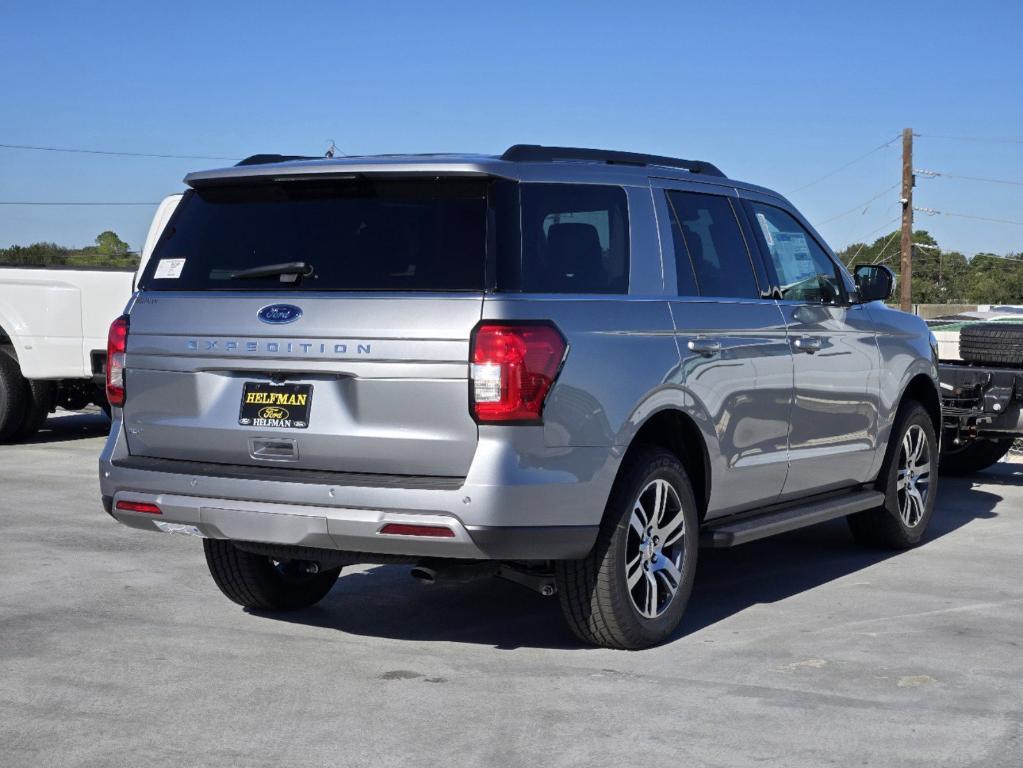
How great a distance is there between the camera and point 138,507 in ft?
19.3

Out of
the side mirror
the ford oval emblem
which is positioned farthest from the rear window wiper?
the side mirror

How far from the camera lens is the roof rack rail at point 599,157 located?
19.0ft

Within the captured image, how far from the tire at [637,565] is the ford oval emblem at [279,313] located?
139cm

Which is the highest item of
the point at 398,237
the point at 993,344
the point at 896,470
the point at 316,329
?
the point at 398,237

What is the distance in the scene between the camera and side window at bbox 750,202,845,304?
7340mm

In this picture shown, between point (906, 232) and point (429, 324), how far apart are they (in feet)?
154

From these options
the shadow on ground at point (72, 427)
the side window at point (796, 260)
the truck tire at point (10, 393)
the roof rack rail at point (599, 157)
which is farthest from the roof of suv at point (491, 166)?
the shadow on ground at point (72, 427)

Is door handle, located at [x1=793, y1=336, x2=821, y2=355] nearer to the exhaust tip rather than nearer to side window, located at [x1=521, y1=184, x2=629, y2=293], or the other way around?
side window, located at [x1=521, y1=184, x2=629, y2=293]

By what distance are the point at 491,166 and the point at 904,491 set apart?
13.6 feet

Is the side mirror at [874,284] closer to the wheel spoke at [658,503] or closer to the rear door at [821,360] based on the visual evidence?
the rear door at [821,360]

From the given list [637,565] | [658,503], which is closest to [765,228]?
[658,503]

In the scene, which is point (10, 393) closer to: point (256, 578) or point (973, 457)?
point (256, 578)

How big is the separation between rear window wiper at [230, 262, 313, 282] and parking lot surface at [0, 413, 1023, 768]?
152 centimetres

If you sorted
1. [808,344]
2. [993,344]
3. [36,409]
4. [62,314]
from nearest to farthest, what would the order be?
[808,344] → [993,344] → [62,314] → [36,409]
